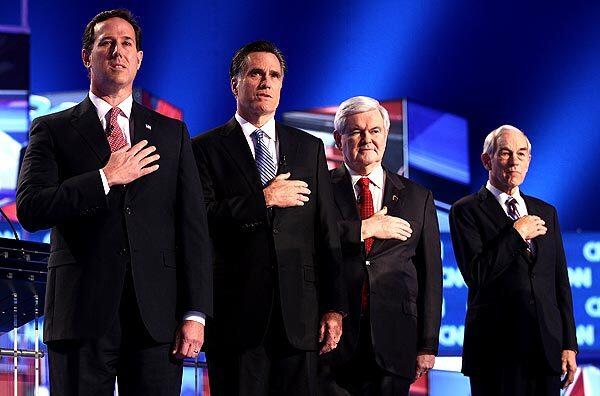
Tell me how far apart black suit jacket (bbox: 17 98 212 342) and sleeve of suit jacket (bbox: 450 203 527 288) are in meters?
1.54

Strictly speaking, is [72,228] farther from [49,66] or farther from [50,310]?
[49,66]

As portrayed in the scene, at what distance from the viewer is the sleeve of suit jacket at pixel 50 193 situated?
259 cm

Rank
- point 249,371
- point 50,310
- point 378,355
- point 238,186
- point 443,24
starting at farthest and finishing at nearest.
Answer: point 443,24 < point 378,355 < point 238,186 < point 249,371 < point 50,310

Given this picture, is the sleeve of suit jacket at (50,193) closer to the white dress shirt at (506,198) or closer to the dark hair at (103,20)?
the dark hair at (103,20)

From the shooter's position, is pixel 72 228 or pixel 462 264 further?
pixel 462 264

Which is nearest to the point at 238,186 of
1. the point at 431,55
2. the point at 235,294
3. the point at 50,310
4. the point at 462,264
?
the point at 235,294

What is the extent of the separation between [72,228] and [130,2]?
186 inches

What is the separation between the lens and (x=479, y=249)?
161 inches

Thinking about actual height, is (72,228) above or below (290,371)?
above

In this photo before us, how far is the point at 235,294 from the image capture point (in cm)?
310

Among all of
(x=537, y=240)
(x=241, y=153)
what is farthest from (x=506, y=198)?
(x=241, y=153)

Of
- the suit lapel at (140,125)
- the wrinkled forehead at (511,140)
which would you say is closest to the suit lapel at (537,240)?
the wrinkled forehead at (511,140)

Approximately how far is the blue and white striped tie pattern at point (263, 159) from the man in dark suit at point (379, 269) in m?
0.40

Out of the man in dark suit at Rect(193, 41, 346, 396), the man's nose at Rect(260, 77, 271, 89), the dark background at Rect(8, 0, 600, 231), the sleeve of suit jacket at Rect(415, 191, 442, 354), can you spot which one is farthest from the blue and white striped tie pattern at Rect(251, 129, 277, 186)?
the dark background at Rect(8, 0, 600, 231)
